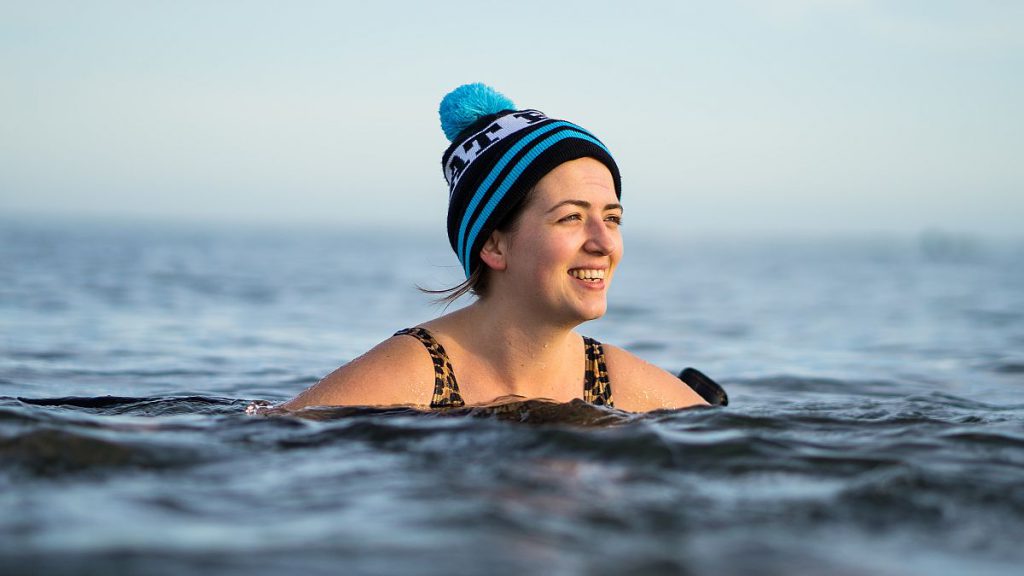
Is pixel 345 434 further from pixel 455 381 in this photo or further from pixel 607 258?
pixel 607 258

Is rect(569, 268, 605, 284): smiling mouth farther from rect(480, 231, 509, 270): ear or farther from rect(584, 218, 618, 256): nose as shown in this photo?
rect(480, 231, 509, 270): ear

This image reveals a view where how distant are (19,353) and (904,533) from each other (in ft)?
27.0

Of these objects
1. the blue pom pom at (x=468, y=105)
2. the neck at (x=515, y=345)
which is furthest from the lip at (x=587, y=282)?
the blue pom pom at (x=468, y=105)

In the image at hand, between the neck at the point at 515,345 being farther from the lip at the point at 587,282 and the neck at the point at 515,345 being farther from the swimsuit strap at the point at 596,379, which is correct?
the lip at the point at 587,282

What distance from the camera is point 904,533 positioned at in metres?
3.18

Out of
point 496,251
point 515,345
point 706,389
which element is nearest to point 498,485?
point 515,345

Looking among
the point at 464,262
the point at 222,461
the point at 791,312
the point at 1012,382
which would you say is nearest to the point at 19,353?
the point at 464,262

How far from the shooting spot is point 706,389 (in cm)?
621

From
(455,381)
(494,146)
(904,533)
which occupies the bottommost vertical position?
(904,533)

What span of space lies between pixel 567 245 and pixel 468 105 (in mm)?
1159

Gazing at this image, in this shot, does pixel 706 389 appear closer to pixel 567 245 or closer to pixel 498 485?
pixel 567 245

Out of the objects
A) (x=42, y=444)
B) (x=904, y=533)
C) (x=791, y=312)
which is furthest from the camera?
(x=791, y=312)

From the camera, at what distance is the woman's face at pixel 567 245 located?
16.5 feet

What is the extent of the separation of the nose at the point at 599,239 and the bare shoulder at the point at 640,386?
966 mm
